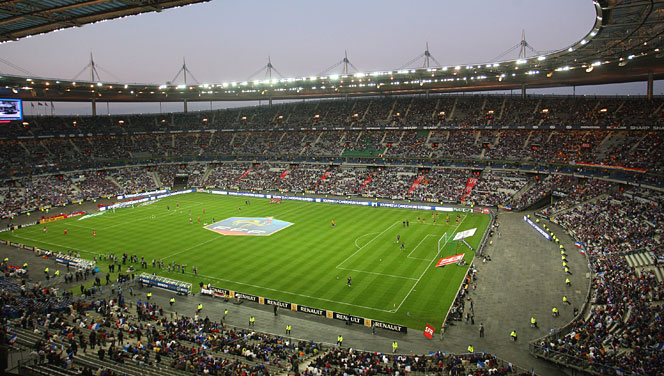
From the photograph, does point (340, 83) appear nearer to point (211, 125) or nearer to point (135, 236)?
point (211, 125)

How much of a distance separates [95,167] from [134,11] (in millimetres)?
85035

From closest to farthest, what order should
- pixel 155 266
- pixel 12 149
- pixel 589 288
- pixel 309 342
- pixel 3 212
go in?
pixel 309 342
pixel 589 288
pixel 155 266
pixel 3 212
pixel 12 149

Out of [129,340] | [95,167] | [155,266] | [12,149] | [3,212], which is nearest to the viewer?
[129,340]

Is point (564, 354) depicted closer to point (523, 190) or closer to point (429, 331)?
point (429, 331)

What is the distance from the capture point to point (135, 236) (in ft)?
166

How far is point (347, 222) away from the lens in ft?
183

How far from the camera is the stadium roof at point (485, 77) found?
3183 cm

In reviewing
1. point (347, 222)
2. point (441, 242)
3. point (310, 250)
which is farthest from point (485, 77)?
point (310, 250)

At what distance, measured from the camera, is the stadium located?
22.3m

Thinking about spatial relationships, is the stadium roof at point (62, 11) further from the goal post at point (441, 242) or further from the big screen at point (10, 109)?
the big screen at point (10, 109)

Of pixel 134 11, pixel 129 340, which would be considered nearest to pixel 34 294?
pixel 129 340

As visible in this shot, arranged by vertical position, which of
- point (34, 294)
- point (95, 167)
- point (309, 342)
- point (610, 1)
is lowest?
point (309, 342)

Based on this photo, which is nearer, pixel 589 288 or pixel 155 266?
pixel 589 288

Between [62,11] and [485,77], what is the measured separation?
239ft
